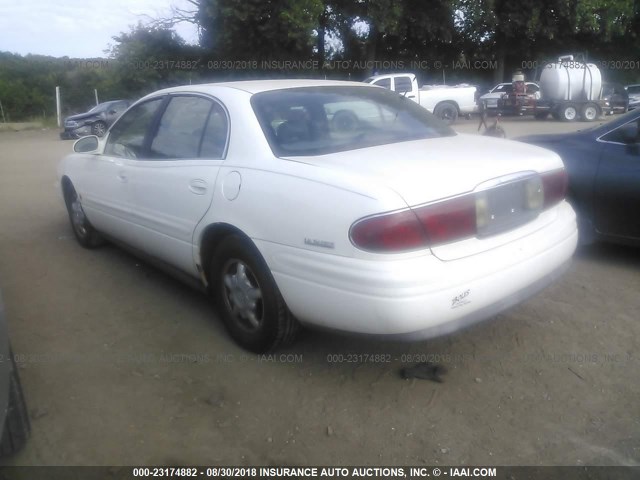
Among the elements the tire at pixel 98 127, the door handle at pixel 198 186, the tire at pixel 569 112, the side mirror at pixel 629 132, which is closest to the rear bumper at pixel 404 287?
the door handle at pixel 198 186

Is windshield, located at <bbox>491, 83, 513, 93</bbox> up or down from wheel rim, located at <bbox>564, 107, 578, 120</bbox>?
up

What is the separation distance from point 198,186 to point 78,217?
2612mm

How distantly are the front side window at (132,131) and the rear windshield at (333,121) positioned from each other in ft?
3.95

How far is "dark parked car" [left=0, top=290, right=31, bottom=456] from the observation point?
7.98 ft

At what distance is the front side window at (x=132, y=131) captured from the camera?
453 cm

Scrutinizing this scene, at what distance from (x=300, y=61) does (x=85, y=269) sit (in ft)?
79.2

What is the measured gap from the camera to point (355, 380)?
3.39 m

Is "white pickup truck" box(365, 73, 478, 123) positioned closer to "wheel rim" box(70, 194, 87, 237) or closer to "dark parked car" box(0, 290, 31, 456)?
"wheel rim" box(70, 194, 87, 237)

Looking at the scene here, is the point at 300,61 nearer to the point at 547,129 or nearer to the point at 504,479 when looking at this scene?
the point at 547,129

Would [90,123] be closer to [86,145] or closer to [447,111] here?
[447,111]

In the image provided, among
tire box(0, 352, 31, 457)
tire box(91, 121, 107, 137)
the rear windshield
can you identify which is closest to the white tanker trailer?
tire box(91, 121, 107, 137)

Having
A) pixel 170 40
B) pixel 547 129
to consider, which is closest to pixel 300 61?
pixel 170 40

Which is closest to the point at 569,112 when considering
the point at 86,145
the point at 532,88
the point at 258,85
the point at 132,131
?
the point at 532,88

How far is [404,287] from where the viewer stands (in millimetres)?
2756
